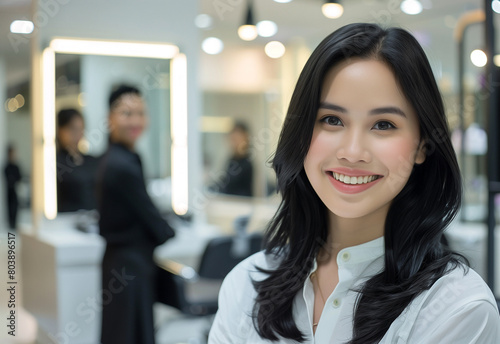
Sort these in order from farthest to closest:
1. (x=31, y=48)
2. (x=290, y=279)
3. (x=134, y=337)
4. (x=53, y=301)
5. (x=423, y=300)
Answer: (x=31, y=48)
(x=53, y=301)
(x=134, y=337)
(x=290, y=279)
(x=423, y=300)

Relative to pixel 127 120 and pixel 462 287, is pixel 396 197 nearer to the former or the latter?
pixel 462 287

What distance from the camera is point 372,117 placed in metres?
A: 0.85

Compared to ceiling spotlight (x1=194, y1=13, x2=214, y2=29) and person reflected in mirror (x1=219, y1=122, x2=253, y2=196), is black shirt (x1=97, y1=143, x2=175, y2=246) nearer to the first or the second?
person reflected in mirror (x1=219, y1=122, x2=253, y2=196)

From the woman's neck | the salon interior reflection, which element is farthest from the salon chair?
the woman's neck

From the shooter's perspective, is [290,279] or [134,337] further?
[134,337]

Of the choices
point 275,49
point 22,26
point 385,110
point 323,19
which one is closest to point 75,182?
point 22,26

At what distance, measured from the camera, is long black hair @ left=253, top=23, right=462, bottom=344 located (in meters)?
0.87

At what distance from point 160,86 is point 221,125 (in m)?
3.16

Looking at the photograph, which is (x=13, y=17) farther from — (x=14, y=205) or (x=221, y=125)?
(x=14, y=205)

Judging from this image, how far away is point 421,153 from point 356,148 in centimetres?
13

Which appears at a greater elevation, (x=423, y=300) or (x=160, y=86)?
(x=160, y=86)

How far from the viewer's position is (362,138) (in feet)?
A: 2.79

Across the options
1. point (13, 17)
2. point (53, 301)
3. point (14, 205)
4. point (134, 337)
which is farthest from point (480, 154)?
point (14, 205)

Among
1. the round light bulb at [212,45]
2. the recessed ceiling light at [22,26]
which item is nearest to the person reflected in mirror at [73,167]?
the recessed ceiling light at [22,26]
